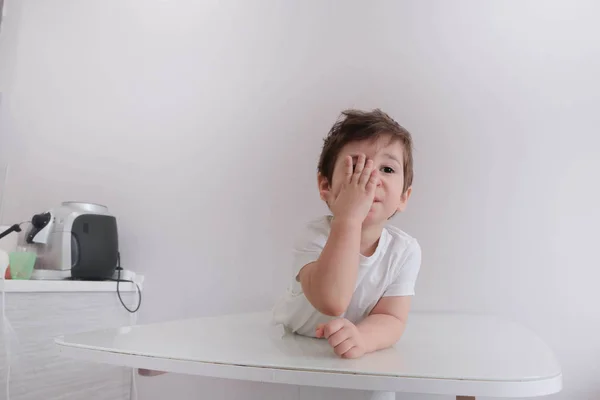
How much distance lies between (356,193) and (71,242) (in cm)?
96

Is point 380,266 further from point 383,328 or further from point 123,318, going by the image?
point 123,318

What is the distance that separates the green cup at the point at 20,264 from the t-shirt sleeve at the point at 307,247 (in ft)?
2.55

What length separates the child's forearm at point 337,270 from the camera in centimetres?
70

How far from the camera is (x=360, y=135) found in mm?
874

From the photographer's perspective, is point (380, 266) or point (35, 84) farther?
point (35, 84)

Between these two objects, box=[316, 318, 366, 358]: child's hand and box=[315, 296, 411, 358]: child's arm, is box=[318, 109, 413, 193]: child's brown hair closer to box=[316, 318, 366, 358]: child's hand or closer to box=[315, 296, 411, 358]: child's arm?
box=[315, 296, 411, 358]: child's arm

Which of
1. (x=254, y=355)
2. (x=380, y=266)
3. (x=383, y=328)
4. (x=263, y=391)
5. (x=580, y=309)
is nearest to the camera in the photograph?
(x=254, y=355)

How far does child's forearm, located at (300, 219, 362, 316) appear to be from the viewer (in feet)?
2.30

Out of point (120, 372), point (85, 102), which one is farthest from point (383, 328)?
point (85, 102)

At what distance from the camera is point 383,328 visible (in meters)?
0.72

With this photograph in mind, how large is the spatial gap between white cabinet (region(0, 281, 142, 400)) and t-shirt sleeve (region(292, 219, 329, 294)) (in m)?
0.74

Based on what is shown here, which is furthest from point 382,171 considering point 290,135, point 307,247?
point 290,135

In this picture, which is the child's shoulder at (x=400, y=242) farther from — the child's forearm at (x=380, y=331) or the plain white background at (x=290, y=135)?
the plain white background at (x=290, y=135)

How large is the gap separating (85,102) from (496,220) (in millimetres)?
1407
